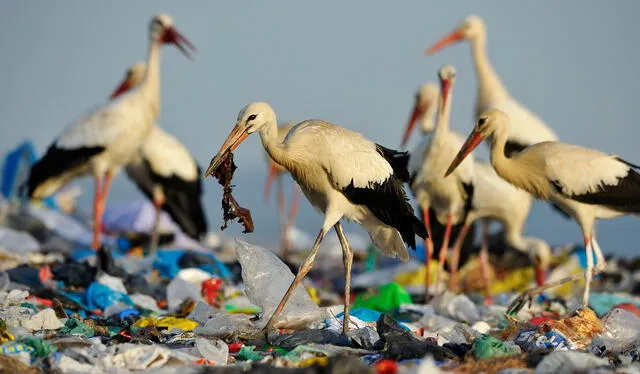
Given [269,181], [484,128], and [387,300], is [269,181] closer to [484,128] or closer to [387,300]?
[387,300]

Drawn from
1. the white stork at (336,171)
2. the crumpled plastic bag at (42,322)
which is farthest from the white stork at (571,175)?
the crumpled plastic bag at (42,322)

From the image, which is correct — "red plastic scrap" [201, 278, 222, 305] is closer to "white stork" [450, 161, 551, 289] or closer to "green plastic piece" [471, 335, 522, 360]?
"white stork" [450, 161, 551, 289]

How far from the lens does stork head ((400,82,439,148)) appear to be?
11953 mm

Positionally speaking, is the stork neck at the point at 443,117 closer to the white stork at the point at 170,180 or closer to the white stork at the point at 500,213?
the white stork at the point at 500,213

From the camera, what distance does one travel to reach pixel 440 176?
8.98m

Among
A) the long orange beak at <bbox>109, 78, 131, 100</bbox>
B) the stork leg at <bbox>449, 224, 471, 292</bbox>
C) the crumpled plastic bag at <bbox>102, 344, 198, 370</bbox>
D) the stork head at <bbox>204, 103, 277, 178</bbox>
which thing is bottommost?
the stork leg at <bbox>449, 224, 471, 292</bbox>

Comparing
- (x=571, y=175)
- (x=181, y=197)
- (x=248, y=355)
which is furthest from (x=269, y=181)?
(x=248, y=355)

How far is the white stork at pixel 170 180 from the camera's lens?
485 inches

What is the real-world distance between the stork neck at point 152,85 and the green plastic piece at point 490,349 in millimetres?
6232

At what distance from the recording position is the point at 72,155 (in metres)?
10.5

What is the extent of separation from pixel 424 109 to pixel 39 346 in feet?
25.8

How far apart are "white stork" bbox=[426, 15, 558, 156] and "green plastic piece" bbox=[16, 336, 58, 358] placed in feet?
20.5

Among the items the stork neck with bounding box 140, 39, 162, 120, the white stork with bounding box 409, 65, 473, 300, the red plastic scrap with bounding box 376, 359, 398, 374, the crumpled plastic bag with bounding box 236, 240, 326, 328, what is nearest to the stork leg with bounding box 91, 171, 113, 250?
the stork neck with bounding box 140, 39, 162, 120

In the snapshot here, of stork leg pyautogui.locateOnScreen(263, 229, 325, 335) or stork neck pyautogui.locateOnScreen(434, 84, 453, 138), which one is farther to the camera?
stork neck pyautogui.locateOnScreen(434, 84, 453, 138)
